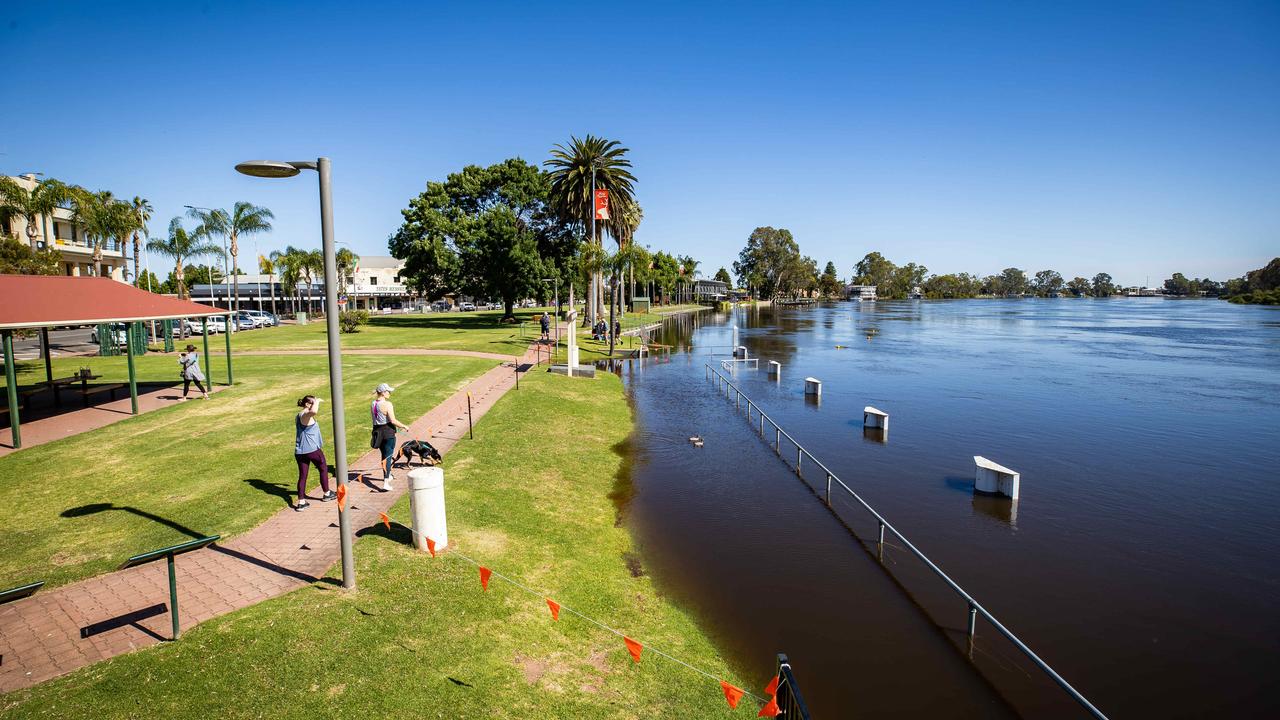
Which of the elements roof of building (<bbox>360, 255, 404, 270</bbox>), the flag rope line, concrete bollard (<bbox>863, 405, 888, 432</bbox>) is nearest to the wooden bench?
the flag rope line

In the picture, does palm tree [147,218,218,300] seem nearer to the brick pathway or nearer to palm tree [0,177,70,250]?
palm tree [0,177,70,250]

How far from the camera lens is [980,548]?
13.3 metres

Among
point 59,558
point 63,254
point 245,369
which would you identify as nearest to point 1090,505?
point 59,558

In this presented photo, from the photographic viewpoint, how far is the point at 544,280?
52.7m

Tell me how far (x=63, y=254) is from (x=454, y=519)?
188 feet

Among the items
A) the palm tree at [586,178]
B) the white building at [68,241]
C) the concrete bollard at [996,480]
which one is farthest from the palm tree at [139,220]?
the concrete bollard at [996,480]

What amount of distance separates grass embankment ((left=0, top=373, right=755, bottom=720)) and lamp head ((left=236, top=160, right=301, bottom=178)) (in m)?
5.50

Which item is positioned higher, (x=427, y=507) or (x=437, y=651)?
(x=427, y=507)

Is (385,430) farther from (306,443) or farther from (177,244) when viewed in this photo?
(177,244)

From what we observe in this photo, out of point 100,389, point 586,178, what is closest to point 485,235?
point 586,178

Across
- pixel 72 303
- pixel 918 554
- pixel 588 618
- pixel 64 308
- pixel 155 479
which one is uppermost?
pixel 72 303

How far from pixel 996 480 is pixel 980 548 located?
12.3 feet

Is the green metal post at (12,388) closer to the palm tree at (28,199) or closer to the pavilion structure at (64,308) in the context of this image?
the pavilion structure at (64,308)

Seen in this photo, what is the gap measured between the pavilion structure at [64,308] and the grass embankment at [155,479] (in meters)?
2.02
